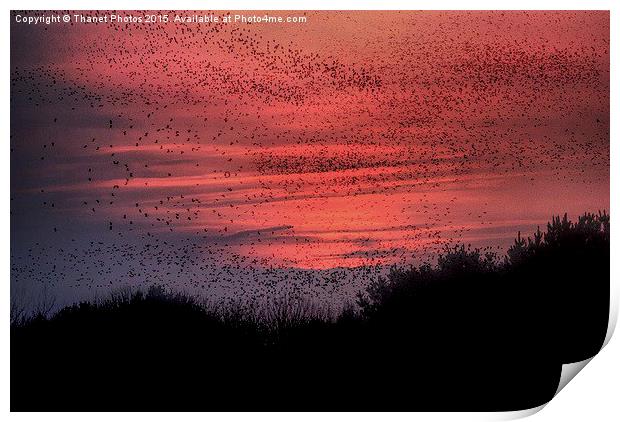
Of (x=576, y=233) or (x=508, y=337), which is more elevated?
(x=576, y=233)

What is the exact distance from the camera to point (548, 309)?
391 cm

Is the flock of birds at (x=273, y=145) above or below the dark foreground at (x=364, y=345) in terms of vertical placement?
above

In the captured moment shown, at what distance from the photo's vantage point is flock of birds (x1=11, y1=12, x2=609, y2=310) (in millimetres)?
3781

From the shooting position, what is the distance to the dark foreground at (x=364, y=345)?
3.86 metres

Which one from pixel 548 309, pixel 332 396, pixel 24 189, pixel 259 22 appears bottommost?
pixel 332 396

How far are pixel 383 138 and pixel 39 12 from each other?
1521 millimetres

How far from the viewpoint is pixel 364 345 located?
153 inches

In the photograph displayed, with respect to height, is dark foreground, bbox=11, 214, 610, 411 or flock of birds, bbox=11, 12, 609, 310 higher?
flock of birds, bbox=11, 12, 609, 310

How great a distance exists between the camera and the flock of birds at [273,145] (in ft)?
12.4

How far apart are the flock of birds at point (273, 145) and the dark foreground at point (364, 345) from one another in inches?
5.3

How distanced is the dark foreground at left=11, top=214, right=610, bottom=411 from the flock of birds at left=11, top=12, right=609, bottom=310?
135 millimetres

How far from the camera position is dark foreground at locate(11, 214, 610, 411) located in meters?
3.86
